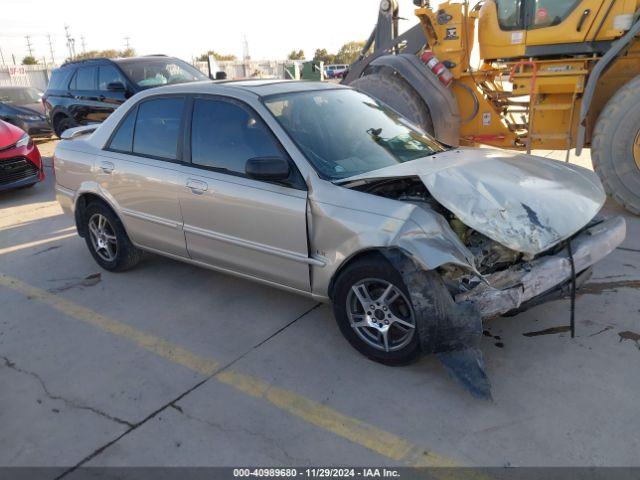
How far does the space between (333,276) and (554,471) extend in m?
1.59

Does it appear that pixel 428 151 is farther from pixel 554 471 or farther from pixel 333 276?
pixel 554 471

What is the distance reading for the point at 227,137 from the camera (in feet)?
12.5

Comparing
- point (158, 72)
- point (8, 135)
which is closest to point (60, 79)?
point (158, 72)

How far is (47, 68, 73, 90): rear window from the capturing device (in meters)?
10.8

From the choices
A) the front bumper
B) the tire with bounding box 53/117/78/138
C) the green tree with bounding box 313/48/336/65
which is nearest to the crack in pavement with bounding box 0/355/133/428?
the front bumper

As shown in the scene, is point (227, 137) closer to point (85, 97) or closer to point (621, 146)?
point (621, 146)

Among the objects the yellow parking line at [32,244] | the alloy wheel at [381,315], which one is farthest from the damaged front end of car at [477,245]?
the yellow parking line at [32,244]

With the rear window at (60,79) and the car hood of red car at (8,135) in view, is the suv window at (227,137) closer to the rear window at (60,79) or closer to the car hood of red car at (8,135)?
the car hood of red car at (8,135)

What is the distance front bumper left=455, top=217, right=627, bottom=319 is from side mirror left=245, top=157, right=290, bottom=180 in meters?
1.32

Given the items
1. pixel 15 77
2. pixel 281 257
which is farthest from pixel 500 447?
pixel 15 77

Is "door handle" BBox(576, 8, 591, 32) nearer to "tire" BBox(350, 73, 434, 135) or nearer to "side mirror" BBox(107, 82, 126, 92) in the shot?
"tire" BBox(350, 73, 434, 135)

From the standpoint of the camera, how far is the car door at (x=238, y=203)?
3.45 metres

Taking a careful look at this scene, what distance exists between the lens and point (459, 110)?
7.21m

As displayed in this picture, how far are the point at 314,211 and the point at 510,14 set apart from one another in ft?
16.2
